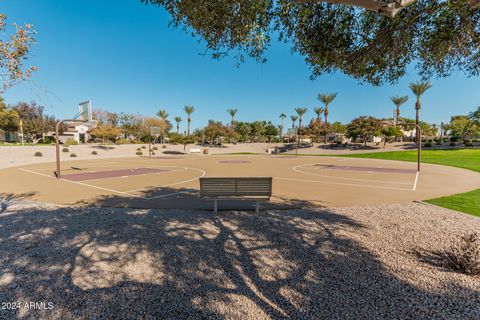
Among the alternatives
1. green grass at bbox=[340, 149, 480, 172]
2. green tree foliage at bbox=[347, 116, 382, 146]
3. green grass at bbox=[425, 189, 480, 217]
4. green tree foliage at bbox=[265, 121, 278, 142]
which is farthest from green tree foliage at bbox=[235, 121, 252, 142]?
green grass at bbox=[425, 189, 480, 217]

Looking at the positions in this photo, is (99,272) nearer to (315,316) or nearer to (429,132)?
(315,316)

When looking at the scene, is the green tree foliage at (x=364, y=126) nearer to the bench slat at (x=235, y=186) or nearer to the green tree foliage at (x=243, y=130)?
the green tree foliage at (x=243, y=130)

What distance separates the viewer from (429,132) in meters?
87.7

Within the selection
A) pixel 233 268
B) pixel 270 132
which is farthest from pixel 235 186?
pixel 270 132

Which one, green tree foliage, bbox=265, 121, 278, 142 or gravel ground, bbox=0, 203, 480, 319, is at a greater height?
green tree foliage, bbox=265, 121, 278, 142

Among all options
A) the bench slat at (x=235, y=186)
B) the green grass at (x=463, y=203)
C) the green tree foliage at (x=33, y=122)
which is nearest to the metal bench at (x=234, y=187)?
the bench slat at (x=235, y=186)

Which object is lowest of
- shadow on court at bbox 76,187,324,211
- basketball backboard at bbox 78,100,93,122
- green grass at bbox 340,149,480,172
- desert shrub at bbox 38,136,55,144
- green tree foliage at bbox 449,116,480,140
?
shadow on court at bbox 76,187,324,211

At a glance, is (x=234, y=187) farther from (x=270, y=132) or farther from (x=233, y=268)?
(x=270, y=132)

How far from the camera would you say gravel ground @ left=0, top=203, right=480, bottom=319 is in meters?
3.14

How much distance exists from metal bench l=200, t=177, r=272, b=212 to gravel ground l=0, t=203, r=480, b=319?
0.97 metres

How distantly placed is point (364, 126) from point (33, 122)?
7947 centimetres

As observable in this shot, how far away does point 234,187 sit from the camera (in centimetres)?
755

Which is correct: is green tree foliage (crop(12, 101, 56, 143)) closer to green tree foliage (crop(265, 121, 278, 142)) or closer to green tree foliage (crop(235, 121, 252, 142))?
green tree foliage (crop(235, 121, 252, 142))

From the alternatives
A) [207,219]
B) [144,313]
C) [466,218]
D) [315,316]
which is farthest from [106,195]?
[466,218]
